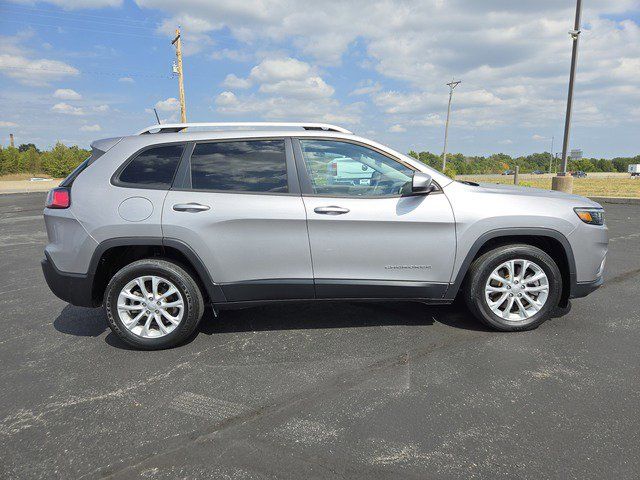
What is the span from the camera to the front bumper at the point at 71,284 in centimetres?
346

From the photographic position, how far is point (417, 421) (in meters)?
2.48

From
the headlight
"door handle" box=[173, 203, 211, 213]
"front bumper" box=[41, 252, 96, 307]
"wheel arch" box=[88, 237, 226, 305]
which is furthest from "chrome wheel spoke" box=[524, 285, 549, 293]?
"front bumper" box=[41, 252, 96, 307]

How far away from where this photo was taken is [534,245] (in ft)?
12.6

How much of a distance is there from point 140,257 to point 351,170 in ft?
6.52

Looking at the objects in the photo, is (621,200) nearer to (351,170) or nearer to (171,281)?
(351,170)

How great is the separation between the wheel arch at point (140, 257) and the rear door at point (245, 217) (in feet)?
0.19

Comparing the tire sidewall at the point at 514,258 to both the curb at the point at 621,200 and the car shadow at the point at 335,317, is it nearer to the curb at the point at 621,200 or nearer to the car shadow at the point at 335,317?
the car shadow at the point at 335,317

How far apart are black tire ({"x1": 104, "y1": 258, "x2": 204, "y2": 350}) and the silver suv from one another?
1cm

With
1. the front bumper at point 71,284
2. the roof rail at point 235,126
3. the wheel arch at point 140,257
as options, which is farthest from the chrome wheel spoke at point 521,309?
the front bumper at point 71,284

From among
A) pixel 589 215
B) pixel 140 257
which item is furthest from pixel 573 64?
A: pixel 140 257

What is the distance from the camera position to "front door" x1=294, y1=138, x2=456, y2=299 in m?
3.43

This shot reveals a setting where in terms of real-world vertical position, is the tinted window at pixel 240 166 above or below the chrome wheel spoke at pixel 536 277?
above

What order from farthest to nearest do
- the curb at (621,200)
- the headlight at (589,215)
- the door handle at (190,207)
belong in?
the curb at (621,200) → the headlight at (589,215) → the door handle at (190,207)

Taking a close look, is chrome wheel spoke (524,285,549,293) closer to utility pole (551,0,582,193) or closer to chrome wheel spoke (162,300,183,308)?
chrome wheel spoke (162,300,183,308)
